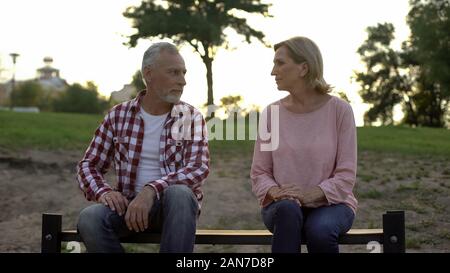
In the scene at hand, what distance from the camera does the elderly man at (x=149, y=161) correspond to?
3.07 meters

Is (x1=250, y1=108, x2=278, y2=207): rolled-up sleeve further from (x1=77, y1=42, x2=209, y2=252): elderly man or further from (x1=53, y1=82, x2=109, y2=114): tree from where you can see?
(x1=53, y1=82, x2=109, y2=114): tree

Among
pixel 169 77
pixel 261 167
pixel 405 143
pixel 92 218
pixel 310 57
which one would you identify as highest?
pixel 310 57

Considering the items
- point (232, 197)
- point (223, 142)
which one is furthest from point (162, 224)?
point (223, 142)

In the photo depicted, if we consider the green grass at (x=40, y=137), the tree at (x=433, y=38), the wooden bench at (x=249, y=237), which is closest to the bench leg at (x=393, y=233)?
the wooden bench at (x=249, y=237)

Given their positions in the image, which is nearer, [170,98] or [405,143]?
[170,98]

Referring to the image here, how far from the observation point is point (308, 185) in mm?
3219

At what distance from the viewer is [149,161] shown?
3379mm

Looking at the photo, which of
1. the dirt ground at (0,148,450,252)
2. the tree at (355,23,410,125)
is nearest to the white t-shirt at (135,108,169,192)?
the dirt ground at (0,148,450,252)

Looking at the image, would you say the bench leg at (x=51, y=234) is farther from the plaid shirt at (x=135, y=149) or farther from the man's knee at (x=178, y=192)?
the man's knee at (x=178, y=192)

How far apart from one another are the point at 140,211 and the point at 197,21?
22434 mm

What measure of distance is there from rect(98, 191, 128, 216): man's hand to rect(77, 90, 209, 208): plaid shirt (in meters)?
0.07

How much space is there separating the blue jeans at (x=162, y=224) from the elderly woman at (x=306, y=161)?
1.36ft

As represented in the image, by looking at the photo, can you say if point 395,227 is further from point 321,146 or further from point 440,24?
point 440,24

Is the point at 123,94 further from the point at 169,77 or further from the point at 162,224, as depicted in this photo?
the point at 162,224
